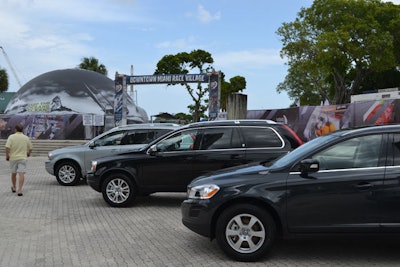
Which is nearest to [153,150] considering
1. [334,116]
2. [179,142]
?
[179,142]

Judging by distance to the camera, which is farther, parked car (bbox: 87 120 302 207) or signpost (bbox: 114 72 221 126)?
signpost (bbox: 114 72 221 126)

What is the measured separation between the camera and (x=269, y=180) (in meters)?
4.88

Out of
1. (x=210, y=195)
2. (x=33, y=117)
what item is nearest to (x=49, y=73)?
(x=33, y=117)

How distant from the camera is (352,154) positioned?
491cm

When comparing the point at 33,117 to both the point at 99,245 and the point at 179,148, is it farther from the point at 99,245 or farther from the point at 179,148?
the point at 99,245

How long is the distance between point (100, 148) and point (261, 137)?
520 cm

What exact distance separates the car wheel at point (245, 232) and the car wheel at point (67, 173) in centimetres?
785

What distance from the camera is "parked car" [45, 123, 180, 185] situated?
1147cm

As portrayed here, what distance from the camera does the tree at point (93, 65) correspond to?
2495 inches

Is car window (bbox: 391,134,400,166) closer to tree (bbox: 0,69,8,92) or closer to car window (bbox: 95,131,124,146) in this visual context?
car window (bbox: 95,131,124,146)

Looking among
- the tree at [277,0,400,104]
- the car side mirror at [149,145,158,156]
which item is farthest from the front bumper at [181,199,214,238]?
the tree at [277,0,400,104]

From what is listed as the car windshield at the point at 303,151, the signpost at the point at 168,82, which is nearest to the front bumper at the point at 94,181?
the car windshield at the point at 303,151

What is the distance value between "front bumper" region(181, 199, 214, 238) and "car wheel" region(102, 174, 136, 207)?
3.55 metres

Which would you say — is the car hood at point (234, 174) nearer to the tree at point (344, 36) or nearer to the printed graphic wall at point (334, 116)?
the printed graphic wall at point (334, 116)
